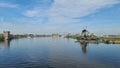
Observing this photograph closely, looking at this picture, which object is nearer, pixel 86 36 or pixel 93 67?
pixel 93 67

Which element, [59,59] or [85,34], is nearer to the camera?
[59,59]

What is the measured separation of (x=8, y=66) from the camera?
141 ft

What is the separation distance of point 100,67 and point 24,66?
1762cm

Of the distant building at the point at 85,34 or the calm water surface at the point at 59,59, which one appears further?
the distant building at the point at 85,34

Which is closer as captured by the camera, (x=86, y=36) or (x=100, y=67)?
(x=100, y=67)

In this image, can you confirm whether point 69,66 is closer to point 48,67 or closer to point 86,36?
point 48,67

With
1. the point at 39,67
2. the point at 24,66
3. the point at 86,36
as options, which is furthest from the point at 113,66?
the point at 86,36

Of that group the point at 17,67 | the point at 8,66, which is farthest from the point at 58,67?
the point at 8,66

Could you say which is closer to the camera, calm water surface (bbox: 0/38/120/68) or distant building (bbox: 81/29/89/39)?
calm water surface (bbox: 0/38/120/68)

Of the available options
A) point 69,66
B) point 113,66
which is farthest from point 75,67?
point 113,66

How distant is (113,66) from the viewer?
141 feet

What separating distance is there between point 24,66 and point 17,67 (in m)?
1.68

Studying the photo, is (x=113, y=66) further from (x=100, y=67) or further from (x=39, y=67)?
(x=39, y=67)

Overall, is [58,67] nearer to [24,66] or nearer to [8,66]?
[24,66]
